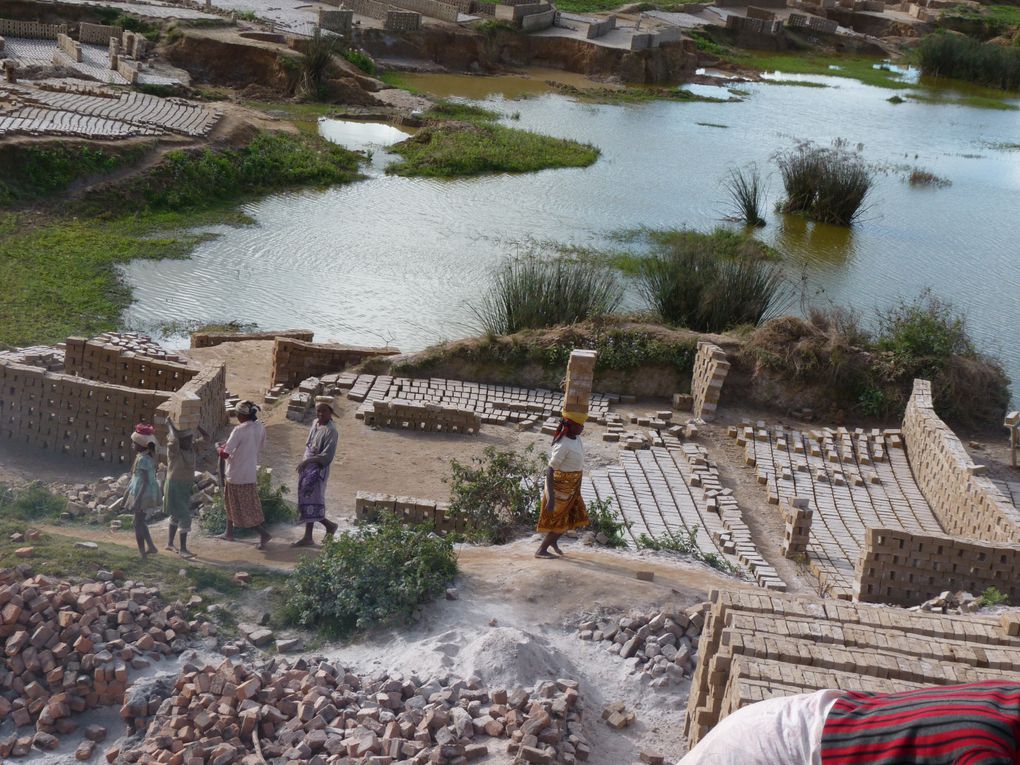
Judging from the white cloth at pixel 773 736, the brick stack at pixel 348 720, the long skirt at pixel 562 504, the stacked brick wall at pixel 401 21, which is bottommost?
the brick stack at pixel 348 720

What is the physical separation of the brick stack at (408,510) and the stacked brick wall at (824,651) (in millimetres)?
3188

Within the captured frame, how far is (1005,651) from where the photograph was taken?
19.3ft

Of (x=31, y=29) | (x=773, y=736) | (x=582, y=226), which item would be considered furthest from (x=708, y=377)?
(x=31, y=29)

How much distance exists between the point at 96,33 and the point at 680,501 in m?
24.1

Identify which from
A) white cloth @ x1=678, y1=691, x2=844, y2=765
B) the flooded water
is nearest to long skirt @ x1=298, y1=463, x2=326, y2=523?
white cloth @ x1=678, y1=691, x2=844, y2=765

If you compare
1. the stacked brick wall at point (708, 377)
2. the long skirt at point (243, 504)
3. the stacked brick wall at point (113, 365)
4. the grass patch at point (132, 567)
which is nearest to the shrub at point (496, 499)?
the long skirt at point (243, 504)

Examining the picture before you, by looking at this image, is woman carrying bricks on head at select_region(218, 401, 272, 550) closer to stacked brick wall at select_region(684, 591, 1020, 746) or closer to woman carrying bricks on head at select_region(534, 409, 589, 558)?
woman carrying bricks on head at select_region(534, 409, 589, 558)

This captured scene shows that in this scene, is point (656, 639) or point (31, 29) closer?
point (656, 639)

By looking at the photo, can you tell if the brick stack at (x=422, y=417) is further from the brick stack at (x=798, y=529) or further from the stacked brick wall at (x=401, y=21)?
the stacked brick wall at (x=401, y=21)

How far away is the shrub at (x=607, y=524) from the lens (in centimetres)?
890

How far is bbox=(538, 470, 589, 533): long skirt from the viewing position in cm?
809

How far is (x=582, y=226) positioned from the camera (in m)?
22.4

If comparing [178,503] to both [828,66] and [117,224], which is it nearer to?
[117,224]

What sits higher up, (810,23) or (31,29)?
(810,23)
